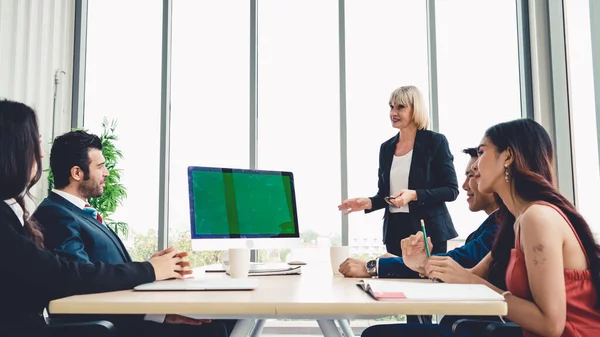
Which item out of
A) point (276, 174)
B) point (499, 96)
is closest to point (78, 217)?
point (276, 174)

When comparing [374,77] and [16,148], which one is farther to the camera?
[374,77]

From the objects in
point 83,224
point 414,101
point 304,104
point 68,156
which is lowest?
point 83,224

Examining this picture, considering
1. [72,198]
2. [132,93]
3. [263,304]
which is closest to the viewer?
[263,304]

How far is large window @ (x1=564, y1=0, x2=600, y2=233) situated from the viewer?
358 centimetres

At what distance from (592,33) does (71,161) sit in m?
3.02

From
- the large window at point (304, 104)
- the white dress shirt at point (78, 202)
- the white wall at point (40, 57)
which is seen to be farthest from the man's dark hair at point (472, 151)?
the white wall at point (40, 57)

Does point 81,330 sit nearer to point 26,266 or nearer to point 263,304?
point 26,266

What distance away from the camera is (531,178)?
1.51 metres

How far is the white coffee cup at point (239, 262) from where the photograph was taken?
5.70ft

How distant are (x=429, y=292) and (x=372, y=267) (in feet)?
1.96

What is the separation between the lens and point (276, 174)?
7.73 ft

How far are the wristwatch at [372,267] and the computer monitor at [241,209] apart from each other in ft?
1.66

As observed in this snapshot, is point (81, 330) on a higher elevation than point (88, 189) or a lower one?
lower

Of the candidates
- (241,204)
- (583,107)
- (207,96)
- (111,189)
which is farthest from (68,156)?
(583,107)
